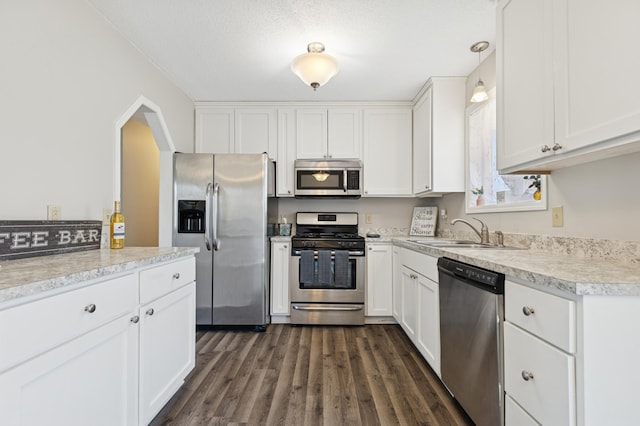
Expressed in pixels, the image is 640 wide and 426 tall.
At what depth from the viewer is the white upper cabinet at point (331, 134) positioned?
340 cm

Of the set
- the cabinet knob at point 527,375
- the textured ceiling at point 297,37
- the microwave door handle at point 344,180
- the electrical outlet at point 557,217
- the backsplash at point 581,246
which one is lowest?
the cabinet knob at point 527,375

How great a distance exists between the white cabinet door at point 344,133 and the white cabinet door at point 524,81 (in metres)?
1.77

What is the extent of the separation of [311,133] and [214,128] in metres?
1.10

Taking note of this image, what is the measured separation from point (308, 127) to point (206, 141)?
3.84ft

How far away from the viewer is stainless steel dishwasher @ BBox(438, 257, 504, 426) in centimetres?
131

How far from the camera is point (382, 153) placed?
3.41 metres

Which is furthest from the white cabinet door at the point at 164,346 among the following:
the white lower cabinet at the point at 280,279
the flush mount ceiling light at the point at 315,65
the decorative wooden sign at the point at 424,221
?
the decorative wooden sign at the point at 424,221

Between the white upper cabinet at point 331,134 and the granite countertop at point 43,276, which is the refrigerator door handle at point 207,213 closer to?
the white upper cabinet at point 331,134

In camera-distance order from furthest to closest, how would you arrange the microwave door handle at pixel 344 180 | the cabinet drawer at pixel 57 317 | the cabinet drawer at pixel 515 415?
the microwave door handle at pixel 344 180 → the cabinet drawer at pixel 515 415 → the cabinet drawer at pixel 57 317

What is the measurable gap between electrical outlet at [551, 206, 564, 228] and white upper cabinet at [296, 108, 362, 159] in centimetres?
199

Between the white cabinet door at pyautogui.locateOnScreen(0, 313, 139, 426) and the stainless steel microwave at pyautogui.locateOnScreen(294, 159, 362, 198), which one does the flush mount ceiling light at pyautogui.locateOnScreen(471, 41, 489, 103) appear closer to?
the stainless steel microwave at pyautogui.locateOnScreen(294, 159, 362, 198)

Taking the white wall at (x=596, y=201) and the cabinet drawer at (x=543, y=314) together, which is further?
the white wall at (x=596, y=201)

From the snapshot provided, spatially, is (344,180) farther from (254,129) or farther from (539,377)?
(539,377)

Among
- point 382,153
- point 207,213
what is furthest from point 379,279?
point 207,213
